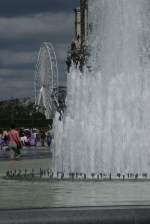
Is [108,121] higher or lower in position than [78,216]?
higher

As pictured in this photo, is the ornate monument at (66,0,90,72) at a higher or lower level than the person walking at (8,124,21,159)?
→ higher

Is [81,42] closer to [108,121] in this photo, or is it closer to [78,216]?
[108,121]

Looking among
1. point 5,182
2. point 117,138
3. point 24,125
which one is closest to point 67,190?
point 5,182

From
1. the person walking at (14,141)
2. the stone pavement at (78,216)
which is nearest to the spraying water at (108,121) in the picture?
the person walking at (14,141)

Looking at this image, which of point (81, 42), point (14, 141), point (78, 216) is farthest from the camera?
point (81, 42)

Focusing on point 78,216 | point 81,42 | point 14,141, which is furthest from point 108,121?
point 81,42

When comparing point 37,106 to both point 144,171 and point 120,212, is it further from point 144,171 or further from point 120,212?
point 120,212

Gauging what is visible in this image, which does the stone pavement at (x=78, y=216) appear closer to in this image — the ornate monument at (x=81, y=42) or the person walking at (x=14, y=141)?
the person walking at (x=14, y=141)

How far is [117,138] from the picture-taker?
19.1 meters

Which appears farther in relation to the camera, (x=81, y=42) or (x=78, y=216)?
(x=81, y=42)

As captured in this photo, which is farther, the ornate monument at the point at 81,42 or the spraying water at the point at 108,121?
the ornate monument at the point at 81,42

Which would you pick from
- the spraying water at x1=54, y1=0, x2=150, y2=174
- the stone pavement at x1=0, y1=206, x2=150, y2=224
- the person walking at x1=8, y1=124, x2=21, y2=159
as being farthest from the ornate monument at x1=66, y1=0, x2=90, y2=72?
the stone pavement at x1=0, y1=206, x2=150, y2=224

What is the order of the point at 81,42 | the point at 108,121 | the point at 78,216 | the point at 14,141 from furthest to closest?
the point at 81,42, the point at 14,141, the point at 108,121, the point at 78,216

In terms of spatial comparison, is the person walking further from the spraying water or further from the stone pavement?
the stone pavement
